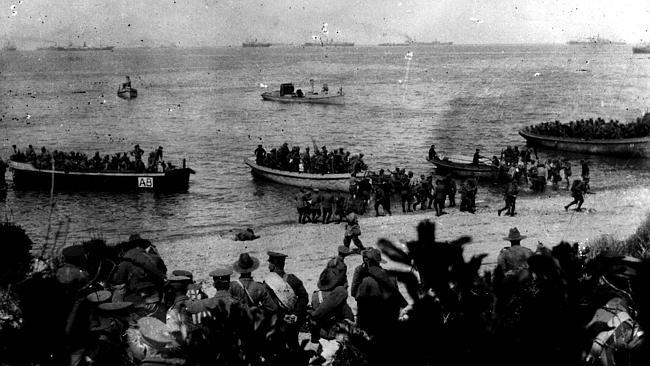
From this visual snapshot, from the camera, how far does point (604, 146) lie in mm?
41938

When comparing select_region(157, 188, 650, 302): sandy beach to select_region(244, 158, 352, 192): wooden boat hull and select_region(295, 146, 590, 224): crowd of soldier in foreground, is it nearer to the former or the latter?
select_region(295, 146, 590, 224): crowd of soldier in foreground

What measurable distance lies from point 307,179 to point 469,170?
8906 millimetres

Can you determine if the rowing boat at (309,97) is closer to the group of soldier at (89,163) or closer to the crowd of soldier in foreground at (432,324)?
the group of soldier at (89,163)

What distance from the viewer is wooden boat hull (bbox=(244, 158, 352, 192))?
1245 inches

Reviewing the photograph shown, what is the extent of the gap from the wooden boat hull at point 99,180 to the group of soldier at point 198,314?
2293 centimetres

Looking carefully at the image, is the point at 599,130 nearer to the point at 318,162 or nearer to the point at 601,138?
the point at 601,138

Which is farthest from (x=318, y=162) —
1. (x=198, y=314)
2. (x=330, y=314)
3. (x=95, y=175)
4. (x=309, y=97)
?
(x=309, y=97)

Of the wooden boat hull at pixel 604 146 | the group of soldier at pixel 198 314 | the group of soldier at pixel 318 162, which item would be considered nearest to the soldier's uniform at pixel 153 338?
the group of soldier at pixel 198 314

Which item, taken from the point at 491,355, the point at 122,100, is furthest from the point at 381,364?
the point at 122,100

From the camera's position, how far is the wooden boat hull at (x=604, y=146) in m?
41.3

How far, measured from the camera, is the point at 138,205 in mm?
32031

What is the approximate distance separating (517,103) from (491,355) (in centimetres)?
8685

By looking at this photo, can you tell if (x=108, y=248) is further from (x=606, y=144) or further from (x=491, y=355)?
(x=606, y=144)

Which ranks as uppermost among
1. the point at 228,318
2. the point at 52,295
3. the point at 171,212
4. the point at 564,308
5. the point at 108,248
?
the point at 564,308
